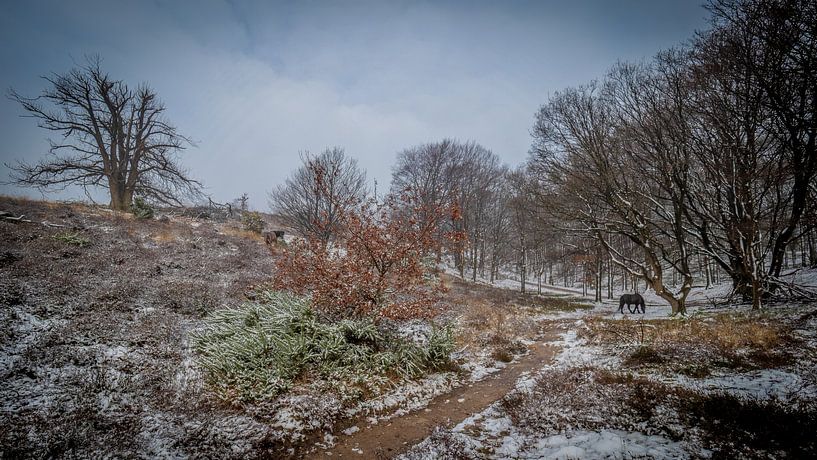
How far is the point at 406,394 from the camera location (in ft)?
19.4

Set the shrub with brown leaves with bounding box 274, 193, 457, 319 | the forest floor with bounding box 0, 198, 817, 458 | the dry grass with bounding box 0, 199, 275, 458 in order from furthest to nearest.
A: the shrub with brown leaves with bounding box 274, 193, 457, 319
the dry grass with bounding box 0, 199, 275, 458
the forest floor with bounding box 0, 198, 817, 458

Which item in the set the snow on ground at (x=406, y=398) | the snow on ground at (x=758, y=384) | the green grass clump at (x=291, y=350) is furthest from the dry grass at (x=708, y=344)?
the green grass clump at (x=291, y=350)

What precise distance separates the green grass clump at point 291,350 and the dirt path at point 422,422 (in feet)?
3.31

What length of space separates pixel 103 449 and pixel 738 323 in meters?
13.5

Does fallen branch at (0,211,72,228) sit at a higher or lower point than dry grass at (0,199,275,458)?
higher

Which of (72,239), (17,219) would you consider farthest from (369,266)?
(17,219)

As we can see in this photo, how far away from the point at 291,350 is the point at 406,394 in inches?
96.0

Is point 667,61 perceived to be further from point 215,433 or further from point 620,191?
point 215,433

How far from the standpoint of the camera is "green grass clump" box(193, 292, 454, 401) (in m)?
5.38

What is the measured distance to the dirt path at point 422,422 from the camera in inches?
170

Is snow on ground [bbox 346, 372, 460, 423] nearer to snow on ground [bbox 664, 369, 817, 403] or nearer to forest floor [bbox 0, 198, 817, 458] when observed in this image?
forest floor [bbox 0, 198, 817, 458]

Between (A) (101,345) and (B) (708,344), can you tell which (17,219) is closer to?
(A) (101,345)

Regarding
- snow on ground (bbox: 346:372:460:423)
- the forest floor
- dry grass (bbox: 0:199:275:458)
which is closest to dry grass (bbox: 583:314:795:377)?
the forest floor

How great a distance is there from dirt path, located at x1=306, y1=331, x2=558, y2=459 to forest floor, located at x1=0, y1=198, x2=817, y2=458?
30 mm
